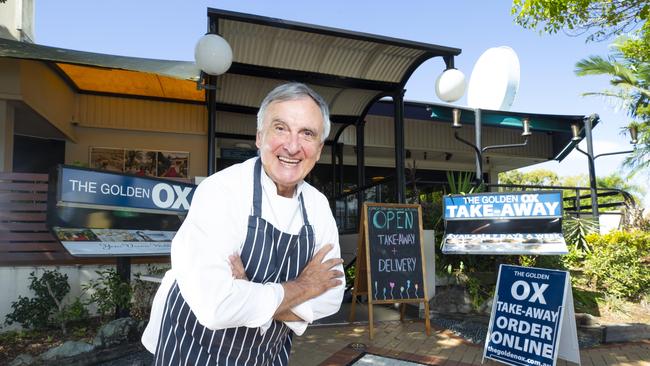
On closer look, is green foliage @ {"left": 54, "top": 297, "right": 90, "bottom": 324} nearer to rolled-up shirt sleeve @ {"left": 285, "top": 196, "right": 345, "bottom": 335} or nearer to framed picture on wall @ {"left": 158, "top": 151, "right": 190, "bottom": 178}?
rolled-up shirt sleeve @ {"left": 285, "top": 196, "right": 345, "bottom": 335}

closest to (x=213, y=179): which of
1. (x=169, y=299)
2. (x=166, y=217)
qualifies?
(x=169, y=299)

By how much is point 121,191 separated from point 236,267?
286 cm

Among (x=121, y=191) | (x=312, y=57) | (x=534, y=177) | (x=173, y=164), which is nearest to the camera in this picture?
(x=121, y=191)

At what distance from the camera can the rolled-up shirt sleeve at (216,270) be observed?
1.18 metres

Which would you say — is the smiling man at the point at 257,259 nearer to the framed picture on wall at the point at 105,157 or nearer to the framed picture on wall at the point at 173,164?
the framed picture on wall at the point at 173,164

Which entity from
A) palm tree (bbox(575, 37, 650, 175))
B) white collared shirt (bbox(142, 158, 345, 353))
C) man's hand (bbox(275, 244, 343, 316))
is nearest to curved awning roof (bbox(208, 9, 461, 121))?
white collared shirt (bbox(142, 158, 345, 353))

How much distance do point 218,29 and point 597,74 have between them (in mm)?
15016

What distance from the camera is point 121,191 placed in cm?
367

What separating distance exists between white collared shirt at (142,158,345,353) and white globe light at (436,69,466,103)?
4.44 m

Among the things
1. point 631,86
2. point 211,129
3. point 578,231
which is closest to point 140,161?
point 211,129

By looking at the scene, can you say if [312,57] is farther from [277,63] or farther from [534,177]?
Answer: [534,177]

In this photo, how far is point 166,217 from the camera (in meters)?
4.14

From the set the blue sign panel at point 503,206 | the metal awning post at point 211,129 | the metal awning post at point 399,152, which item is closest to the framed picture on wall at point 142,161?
the metal awning post at point 211,129

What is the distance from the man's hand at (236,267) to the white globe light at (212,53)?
3766 millimetres
